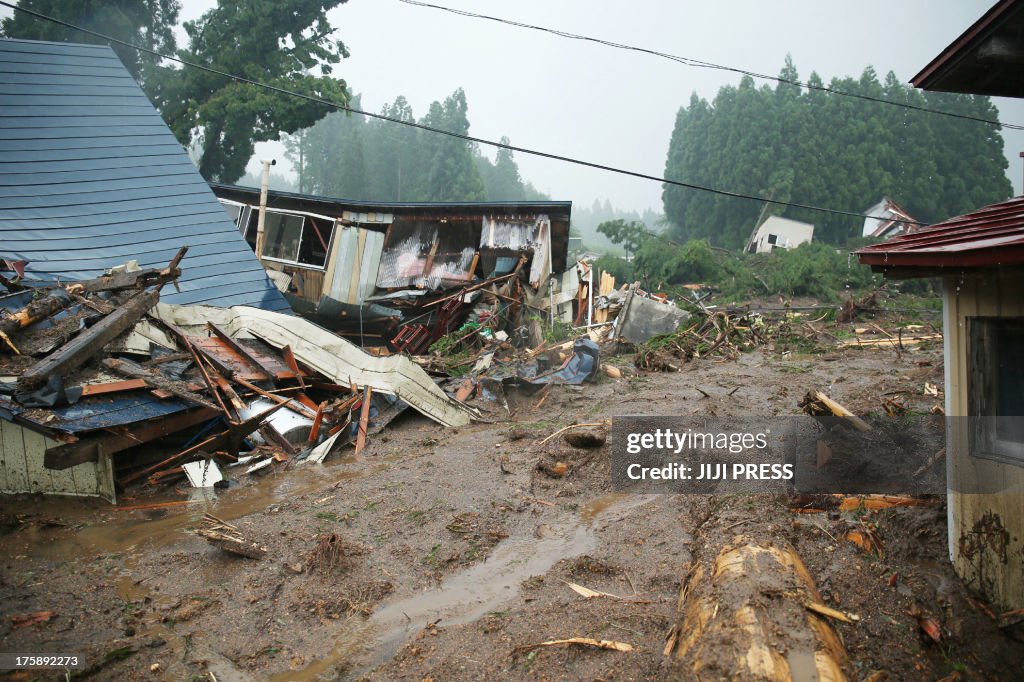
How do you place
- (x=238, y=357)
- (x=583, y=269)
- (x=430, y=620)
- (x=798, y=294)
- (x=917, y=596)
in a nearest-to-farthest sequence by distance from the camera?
(x=917, y=596) → (x=430, y=620) → (x=238, y=357) → (x=583, y=269) → (x=798, y=294)

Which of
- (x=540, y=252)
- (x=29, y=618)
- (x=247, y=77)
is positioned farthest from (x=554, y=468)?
(x=247, y=77)

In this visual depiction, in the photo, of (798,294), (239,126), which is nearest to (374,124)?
(239,126)

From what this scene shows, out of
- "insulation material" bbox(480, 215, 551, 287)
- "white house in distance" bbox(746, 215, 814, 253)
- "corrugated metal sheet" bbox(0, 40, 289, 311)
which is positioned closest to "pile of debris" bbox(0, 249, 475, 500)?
"corrugated metal sheet" bbox(0, 40, 289, 311)

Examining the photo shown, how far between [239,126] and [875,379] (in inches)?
1039

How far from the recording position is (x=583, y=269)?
21.7 m

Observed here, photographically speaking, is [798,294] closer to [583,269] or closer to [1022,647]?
[583,269]

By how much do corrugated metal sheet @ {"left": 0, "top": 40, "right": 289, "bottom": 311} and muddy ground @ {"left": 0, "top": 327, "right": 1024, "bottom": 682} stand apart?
487cm

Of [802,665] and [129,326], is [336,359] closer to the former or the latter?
[129,326]

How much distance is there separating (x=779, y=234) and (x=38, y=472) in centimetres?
4583

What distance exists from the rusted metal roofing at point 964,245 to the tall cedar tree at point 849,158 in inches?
1660

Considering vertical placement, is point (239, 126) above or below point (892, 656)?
above

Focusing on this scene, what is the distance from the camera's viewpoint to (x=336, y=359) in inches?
391

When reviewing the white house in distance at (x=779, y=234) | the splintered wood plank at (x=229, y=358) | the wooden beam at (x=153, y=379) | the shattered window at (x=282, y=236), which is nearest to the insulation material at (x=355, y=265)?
the shattered window at (x=282, y=236)

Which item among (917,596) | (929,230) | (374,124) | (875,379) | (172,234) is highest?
(374,124)
